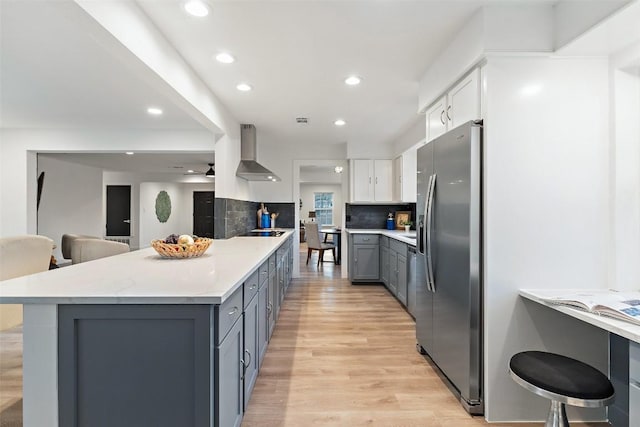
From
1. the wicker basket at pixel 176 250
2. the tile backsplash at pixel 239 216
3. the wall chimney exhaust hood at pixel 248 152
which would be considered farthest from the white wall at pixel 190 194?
the wicker basket at pixel 176 250

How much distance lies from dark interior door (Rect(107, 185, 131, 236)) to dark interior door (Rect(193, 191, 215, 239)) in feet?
6.89

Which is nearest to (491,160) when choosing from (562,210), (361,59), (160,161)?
(562,210)

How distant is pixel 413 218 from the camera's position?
5461 millimetres

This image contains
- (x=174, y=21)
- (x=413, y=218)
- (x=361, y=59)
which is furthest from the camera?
(x=413, y=218)

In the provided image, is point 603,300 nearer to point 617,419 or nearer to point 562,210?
point 562,210

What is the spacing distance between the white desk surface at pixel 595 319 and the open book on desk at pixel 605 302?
0.07ft

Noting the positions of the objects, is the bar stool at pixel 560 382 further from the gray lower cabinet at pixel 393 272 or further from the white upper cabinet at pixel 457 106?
the gray lower cabinet at pixel 393 272

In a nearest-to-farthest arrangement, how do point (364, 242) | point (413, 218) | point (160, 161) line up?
point (364, 242) → point (413, 218) → point (160, 161)

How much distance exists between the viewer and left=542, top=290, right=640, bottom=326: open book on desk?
1345 mm

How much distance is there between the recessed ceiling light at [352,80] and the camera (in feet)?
9.33

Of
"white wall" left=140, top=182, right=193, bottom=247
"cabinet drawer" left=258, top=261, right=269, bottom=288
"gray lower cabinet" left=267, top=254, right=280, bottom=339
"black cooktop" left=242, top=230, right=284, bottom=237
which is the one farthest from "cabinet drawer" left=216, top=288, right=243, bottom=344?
"white wall" left=140, top=182, right=193, bottom=247

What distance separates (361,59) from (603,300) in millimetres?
2187

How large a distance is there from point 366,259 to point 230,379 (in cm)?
383

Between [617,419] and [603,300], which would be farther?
[617,419]
